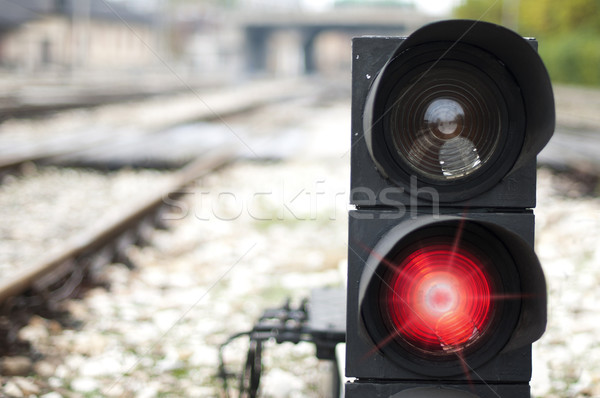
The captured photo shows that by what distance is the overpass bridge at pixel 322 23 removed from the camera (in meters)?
Answer: 58.1

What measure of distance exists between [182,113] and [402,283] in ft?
57.7

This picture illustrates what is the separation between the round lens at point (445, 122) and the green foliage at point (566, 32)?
2890cm

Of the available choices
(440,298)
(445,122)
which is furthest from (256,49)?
(440,298)

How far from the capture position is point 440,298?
1.45 metres

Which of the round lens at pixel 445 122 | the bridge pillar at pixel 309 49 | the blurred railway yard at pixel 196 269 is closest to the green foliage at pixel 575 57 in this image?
the blurred railway yard at pixel 196 269

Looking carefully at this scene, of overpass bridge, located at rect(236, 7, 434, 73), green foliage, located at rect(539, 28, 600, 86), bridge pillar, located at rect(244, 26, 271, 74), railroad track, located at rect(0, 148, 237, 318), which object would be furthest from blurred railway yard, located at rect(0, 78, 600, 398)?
bridge pillar, located at rect(244, 26, 271, 74)

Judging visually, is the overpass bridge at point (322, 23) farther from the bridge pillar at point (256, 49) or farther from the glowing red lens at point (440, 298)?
the glowing red lens at point (440, 298)

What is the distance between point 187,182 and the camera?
6.84 meters

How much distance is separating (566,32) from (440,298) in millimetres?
40289

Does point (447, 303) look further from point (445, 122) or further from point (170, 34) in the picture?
point (170, 34)

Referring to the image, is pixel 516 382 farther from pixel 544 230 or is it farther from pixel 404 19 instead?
pixel 404 19

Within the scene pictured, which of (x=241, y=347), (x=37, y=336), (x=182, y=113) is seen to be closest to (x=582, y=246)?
(x=241, y=347)

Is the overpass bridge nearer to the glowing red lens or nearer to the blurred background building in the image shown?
the blurred background building

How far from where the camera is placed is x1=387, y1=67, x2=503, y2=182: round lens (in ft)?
4.73
